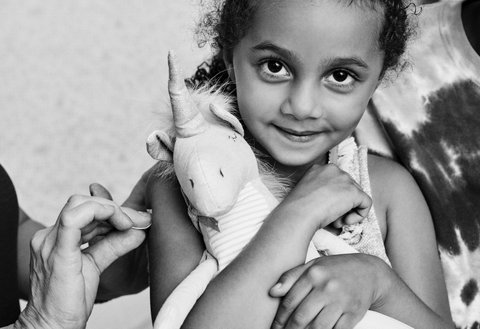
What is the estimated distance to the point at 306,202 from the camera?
937 mm

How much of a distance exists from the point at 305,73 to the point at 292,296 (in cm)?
29

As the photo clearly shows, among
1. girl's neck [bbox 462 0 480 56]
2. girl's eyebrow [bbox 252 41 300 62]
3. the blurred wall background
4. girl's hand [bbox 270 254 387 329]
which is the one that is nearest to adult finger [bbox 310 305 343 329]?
girl's hand [bbox 270 254 387 329]

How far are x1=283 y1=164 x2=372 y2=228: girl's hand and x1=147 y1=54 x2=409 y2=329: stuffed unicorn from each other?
0.04 m

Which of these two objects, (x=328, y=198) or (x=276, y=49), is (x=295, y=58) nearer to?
(x=276, y=49)

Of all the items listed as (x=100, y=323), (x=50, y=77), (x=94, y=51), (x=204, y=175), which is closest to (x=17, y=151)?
(x=50, y=77)

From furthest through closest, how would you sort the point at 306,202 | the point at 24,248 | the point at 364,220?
1. the point at 24,248
2. the point at 364,220
3. the point at 306,202

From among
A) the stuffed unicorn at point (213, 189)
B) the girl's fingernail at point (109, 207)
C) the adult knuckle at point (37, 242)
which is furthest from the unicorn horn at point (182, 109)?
the adult knuckle at point (37, 242)

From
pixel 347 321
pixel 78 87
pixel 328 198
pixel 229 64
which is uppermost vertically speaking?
pixel 229 64

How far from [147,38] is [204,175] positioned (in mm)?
1932

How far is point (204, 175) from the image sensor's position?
0.84m

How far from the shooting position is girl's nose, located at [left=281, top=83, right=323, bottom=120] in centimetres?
95

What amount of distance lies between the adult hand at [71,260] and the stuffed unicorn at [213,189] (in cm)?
10

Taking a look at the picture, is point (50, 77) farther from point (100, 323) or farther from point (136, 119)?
point (100, 323)

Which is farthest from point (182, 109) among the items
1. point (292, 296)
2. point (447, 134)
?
point (447, 134)
